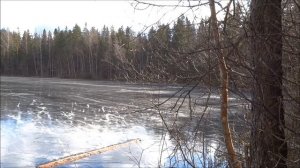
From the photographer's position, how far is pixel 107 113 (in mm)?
22688

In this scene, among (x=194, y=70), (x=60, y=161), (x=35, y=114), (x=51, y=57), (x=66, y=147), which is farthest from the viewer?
(x=51, y=57)

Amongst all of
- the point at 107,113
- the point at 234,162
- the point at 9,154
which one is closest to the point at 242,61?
the point at 234,162

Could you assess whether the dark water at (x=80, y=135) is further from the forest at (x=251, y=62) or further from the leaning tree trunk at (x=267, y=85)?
the leaning tree trunk at (x=267, y=85)

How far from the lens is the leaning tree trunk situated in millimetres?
3180

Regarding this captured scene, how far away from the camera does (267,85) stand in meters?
3.30

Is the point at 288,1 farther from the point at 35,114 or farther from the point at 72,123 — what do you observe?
the point at 35,114

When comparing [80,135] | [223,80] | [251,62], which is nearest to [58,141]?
[80,135]

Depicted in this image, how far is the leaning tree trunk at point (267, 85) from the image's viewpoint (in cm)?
318

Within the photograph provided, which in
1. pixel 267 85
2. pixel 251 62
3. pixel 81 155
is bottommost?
pixel 81 155

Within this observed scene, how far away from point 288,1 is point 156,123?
15.8 meters

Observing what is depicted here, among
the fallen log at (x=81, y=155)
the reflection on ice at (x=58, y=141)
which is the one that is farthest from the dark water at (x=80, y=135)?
the fallen log at (x=81, y=155)

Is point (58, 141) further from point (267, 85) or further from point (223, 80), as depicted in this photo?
point (267, 85)

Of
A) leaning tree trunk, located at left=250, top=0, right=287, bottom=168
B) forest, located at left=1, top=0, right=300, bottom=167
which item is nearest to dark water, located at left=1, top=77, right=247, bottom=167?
forest, located at left=1, top=0, right=300, bottom=167

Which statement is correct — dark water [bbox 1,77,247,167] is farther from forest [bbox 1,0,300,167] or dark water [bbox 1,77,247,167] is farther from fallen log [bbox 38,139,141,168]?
forest [bbox 1,0,300,167]
